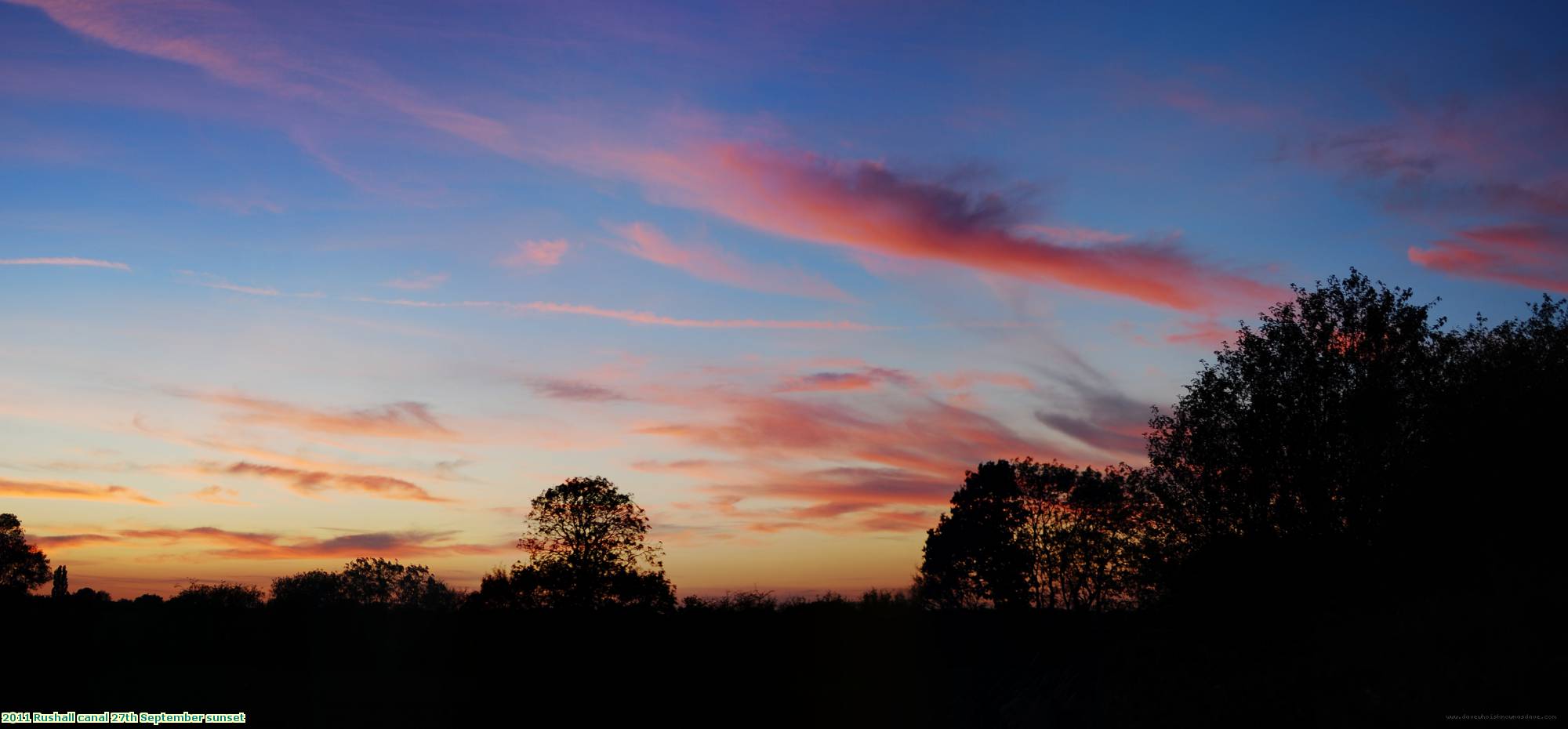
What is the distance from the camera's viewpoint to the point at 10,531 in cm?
9775

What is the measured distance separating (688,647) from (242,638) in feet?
76.7

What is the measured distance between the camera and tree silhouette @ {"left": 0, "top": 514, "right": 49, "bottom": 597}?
96.2 meters

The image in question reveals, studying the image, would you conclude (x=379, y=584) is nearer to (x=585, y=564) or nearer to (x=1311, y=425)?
(x=585, y=564)

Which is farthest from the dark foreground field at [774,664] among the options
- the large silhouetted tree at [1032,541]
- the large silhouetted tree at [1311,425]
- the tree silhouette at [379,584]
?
the tree silhouette at [379,584]

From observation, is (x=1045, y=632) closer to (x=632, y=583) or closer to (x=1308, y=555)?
(x=1308, y=555)


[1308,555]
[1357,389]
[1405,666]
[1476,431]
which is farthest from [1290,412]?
[1405,666]

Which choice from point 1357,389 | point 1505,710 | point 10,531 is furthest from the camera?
point 10,531

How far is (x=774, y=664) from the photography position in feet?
145

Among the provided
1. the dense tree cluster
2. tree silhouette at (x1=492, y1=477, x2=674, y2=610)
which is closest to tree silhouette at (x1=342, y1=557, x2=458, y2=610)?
tree silhouette at (x1=492, y1=477, x2=674, y2=610)

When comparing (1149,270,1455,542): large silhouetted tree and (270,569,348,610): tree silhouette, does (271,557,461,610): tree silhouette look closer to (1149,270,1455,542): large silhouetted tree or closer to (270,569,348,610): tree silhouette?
(270,569,348,610): tree silhouette

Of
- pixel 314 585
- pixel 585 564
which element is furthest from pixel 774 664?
pixel 314 585

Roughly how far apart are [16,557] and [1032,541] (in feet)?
351

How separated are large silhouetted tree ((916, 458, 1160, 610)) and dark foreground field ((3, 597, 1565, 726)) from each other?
35383 mm

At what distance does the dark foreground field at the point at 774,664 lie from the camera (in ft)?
80.1
